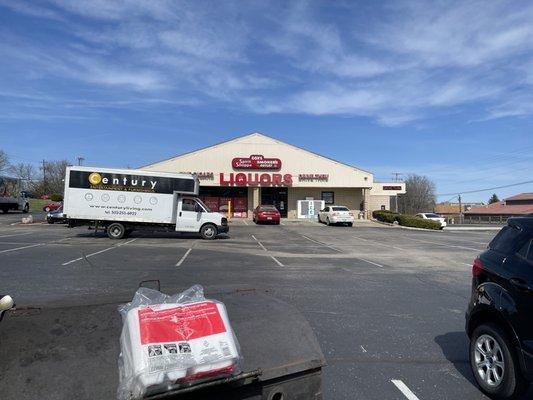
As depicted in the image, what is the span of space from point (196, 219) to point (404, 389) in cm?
1902

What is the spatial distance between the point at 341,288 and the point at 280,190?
3595cm

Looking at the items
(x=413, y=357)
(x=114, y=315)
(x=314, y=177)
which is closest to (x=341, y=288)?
(x=413, y=357)

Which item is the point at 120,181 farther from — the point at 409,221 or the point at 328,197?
the point at 328,197

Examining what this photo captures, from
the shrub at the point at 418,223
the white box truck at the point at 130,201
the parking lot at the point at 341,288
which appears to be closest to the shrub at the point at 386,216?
the shrub at the point at 418,223

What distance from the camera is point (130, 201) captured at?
72.0ft

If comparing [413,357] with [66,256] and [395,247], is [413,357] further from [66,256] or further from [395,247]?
[395,247]

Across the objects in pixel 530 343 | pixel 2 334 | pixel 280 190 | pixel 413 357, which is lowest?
pixel 413 357

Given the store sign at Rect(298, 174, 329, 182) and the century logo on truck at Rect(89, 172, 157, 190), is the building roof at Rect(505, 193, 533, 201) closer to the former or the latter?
the store sign at Rect(298, 174, 329, 182)

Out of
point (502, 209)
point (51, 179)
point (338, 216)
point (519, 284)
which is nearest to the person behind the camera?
point (519, 284)

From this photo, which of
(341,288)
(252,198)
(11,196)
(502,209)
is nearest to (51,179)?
(11,196)

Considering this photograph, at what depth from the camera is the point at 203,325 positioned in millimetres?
2693

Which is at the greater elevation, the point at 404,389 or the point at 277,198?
the point at 277,198

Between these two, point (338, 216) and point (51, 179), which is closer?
point (338, 216)

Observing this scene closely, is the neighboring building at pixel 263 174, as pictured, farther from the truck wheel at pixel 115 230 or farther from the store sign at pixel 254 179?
the truck wheel at pixel 115 230
